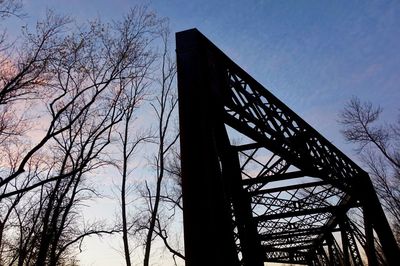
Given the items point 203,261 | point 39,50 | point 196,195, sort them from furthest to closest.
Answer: point 39,50, point 196,195, point 203,261

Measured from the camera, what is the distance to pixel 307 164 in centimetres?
721

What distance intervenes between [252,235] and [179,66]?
3.46 meters

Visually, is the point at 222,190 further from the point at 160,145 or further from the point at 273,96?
the point at 160,145

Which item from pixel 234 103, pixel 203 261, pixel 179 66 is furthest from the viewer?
pixel 234 103

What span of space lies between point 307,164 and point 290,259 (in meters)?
19.5

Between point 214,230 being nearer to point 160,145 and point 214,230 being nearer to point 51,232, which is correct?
point 160,145

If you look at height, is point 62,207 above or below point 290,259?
above

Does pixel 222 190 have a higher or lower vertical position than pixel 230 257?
higher

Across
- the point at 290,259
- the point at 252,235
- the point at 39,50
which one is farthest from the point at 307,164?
the point at 290,259

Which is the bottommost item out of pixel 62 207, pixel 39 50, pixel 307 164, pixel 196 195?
pixel 196 195

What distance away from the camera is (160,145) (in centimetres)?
1909

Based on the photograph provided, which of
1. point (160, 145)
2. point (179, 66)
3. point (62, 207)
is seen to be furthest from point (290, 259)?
point (179, 66)

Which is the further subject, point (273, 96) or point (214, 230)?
point (273, 96)

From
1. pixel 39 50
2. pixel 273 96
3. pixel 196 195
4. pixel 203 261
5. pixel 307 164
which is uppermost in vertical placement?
pixel 39 50
